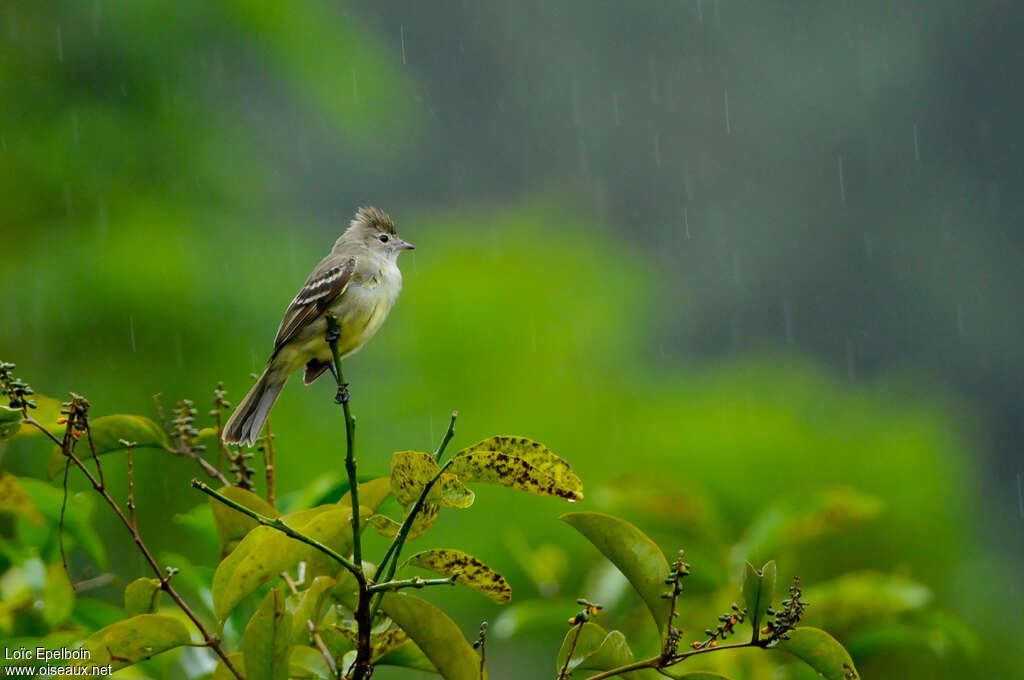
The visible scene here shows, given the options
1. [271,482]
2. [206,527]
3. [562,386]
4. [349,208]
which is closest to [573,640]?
[271,482]

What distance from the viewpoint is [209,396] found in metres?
6.71

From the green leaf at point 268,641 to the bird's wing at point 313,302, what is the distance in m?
1.81

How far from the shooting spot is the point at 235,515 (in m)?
1.70

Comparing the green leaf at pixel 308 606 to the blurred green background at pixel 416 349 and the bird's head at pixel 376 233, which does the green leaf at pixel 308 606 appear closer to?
the blurred green background at pixel 416 349

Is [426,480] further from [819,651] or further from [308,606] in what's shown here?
[819,651]

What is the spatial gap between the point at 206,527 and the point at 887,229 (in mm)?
29636

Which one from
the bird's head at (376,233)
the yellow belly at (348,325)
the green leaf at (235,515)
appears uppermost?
the bird's head at (376,233)

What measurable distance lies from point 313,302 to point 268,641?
74.4 inches

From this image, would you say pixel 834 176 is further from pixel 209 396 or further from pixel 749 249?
pixel 209 396

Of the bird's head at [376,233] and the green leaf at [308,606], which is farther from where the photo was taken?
the bird's head at [376,233]

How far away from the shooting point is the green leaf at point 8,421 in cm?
145

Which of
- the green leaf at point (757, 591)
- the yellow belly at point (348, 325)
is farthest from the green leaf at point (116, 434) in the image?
the yellow belly at point (348, 325)

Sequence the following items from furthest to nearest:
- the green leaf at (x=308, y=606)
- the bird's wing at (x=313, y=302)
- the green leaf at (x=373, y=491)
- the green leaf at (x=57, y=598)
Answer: the bird's wing at (x=313, y=302) < the green leaf at (x=57, y=598) < the green leaf at (x=373, y=491) < the green leaf at (x=308, y=606)

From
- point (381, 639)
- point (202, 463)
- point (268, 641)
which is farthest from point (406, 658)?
point (202, 463)
